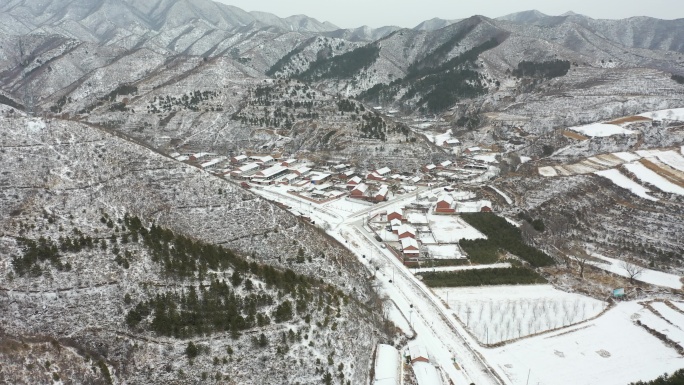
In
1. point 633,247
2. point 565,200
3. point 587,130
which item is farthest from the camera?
point 587,130

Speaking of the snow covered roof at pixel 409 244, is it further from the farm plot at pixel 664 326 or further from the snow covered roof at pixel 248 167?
the snow covered roof at pixel 248 167

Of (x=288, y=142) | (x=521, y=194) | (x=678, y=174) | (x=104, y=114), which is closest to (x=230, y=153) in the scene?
(x=288, y=142)

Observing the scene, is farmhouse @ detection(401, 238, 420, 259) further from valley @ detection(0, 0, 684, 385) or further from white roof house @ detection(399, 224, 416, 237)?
white roof house @ detection(399, 224, 416, 237)

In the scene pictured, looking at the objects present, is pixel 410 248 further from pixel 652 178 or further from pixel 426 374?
pixel 652 178

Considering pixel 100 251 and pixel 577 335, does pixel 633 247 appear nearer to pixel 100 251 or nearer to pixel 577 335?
pixel 577 335

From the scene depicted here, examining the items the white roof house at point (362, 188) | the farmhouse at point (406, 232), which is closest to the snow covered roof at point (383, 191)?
the white roof house at point (362, 188)

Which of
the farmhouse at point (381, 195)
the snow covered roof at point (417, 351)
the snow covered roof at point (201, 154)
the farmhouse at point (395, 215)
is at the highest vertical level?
the snow covered roof at point (201, 154)
